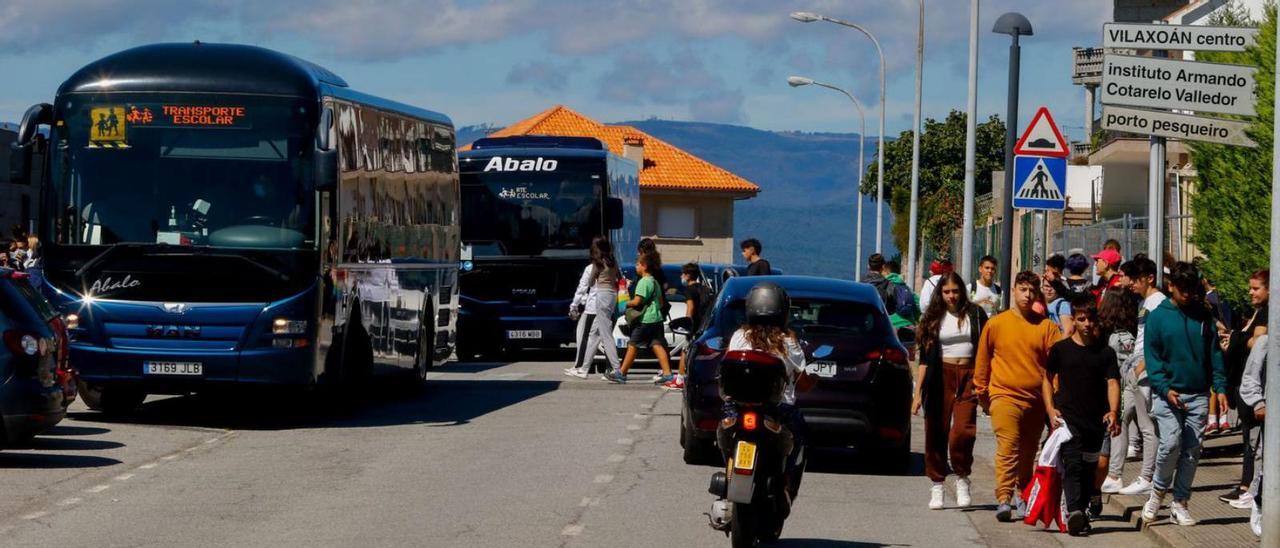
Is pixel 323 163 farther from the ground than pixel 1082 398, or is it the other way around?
pixel 323 163

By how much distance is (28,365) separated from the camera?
47.3ft

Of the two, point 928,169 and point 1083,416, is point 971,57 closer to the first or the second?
point 1083,416

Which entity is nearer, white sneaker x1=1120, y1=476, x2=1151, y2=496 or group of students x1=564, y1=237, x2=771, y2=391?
white sneaker x1=1120, y1=476, x2=1151, y2=496

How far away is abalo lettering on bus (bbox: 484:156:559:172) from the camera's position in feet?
100

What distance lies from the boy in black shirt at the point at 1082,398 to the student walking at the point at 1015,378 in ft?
0.44

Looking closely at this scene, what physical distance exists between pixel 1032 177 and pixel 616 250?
556 inches

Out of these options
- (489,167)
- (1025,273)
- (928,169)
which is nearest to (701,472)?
(1025,273)

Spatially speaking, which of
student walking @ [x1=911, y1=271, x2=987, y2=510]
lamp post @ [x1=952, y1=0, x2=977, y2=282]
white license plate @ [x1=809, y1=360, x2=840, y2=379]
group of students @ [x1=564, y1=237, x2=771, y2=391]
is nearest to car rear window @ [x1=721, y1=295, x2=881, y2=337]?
white license plate @ [x1=809, y1=360, x2=840, y2=379]

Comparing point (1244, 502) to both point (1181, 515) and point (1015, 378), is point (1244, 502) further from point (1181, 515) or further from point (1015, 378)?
point (1015, 378)

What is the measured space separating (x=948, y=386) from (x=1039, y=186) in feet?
21.9

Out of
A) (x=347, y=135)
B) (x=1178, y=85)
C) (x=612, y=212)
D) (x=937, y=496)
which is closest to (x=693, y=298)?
(x=347, y=135)

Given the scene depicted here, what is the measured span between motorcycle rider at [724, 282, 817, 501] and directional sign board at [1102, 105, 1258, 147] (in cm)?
339

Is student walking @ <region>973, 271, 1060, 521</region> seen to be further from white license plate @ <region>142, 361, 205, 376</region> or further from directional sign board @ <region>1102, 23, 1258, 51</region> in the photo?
white license plate @ <region>142, 361, 205, 376</region>

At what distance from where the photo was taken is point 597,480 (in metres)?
14.0
